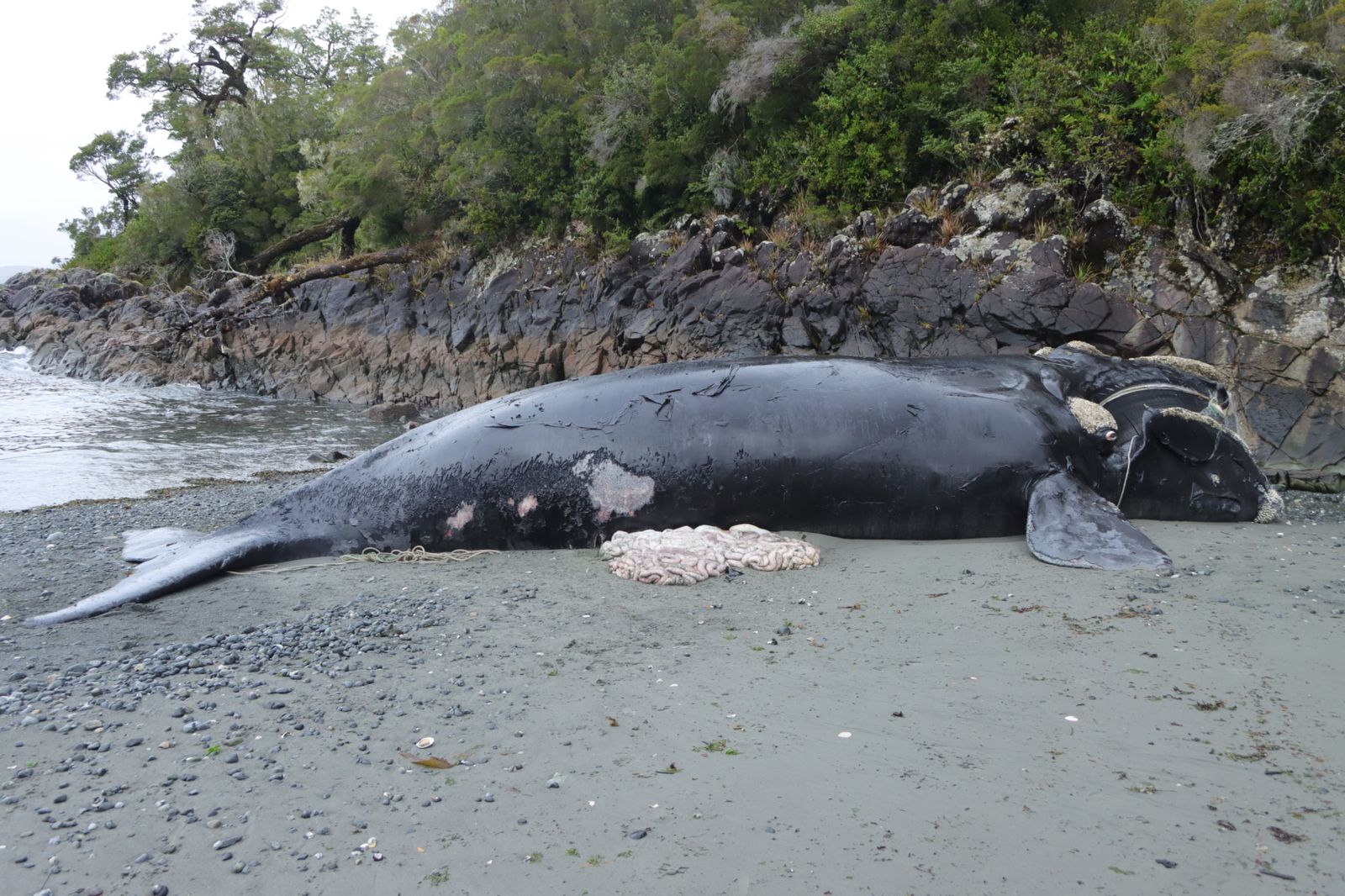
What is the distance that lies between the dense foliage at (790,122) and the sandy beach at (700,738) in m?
8.21

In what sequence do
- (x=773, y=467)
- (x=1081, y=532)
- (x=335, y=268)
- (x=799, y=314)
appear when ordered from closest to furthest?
1. (x=1081, y=532)
2. (x=773, y=467)
3. (x=799, y=314)
4. (x=335, y=268)

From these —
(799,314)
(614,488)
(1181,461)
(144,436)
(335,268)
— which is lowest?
(144,436)

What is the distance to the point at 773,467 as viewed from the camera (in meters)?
6.39

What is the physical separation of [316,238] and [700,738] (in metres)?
32.1

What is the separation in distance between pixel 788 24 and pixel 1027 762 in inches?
770

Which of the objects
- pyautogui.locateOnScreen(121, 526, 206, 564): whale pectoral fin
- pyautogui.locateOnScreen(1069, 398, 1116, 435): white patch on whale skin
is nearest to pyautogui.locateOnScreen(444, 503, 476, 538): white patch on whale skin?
pyautogui.locateOnScreen(121, 526, 206, 564): whale pectoral fin

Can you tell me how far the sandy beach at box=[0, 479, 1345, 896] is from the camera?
102 inches

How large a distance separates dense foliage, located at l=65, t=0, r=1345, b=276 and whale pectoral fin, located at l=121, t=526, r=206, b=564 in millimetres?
12313

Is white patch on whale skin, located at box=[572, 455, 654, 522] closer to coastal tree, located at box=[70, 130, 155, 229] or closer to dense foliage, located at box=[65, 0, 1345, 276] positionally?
dense foliage, located at box=[65, 0, 1345, 276]

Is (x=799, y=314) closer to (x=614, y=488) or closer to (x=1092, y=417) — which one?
(x=1092, y=417)

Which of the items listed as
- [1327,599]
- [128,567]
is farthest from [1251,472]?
[128,567]

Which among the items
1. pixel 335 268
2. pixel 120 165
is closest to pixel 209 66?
pixel 120 165

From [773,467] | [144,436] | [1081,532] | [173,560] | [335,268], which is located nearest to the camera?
[1081,532]

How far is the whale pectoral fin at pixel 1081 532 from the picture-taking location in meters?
5.30
